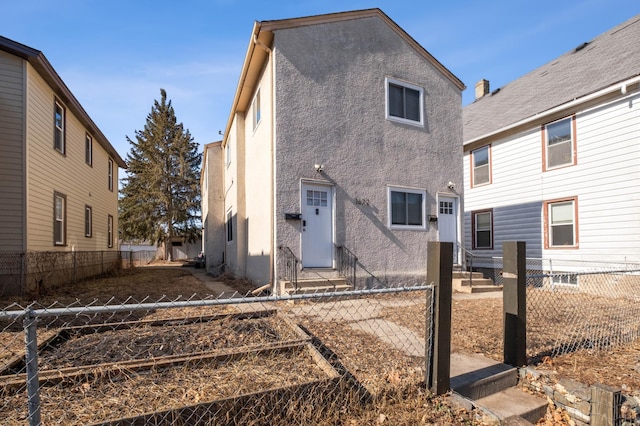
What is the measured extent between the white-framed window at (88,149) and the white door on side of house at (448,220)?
12670 mm

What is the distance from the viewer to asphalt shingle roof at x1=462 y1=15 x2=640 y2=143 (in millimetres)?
10398

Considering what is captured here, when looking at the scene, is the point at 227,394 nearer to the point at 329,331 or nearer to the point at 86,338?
the point at 329,331

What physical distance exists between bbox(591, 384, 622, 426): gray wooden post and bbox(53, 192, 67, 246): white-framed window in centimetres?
1253

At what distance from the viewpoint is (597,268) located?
33.3 feet

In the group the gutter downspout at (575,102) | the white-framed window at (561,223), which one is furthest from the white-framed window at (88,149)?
the white-framed window at (561,223)

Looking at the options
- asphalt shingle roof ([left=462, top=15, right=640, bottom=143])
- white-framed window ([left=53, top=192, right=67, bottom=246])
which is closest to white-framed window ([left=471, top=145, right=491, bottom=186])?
asphalt shingle roof ([left=462, top=15, right=640, bottom=143])

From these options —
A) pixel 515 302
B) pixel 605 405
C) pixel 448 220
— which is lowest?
pixel 605 405

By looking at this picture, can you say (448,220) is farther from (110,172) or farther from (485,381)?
(110,172)

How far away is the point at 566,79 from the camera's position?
12289 millimetres

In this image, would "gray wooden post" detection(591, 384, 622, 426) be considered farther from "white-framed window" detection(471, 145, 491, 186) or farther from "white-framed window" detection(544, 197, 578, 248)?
"white-framed window" detection(471, 145, 491, 186)

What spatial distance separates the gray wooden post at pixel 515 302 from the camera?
3.87 m

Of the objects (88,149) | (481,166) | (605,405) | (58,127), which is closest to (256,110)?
(58,127)

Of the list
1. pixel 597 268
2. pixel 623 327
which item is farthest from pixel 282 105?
pixel 597 268

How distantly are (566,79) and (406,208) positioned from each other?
761 centimetres
